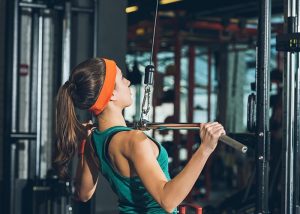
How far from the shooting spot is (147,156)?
2.16 meters

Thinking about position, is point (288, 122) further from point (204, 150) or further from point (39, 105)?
point (39, 105)

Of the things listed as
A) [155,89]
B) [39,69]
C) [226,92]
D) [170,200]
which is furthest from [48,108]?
[226,92]

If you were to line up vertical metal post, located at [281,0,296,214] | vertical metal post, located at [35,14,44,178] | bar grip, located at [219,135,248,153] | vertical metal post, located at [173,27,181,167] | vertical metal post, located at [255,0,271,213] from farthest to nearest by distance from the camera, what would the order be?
vertical metal post, located at [173,27,181,167], vertical metal post, located at [35,14,44,178], vertical metal post, located at [281,0,296,214], vertical metal post, located at [255,0,271,213], bar grip, located at [219,135,248,153]

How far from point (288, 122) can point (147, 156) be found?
2.71 ft

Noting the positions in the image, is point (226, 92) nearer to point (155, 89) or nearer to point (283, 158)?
point (155, 89)

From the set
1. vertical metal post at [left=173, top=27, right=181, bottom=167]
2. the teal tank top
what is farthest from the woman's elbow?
vertical metal post at [left=173, top=27, right=181, bottom=167]

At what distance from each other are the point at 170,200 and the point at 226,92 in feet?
26.7

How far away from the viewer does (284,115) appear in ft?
8.99

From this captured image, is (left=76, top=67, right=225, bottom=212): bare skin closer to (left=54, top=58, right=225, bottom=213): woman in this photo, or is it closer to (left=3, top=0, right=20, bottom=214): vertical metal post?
(left=54, top=58, right=225, bottom=213): woman

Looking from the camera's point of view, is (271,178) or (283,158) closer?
(283,158)

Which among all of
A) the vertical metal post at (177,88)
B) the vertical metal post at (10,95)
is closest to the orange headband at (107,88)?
the vertical metal post at (10,95)

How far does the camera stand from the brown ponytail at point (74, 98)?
7.74 ft

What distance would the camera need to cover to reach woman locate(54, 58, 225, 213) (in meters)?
2.12

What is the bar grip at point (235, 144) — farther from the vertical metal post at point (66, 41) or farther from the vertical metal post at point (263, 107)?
the vertical metal post at point (66, 41)
